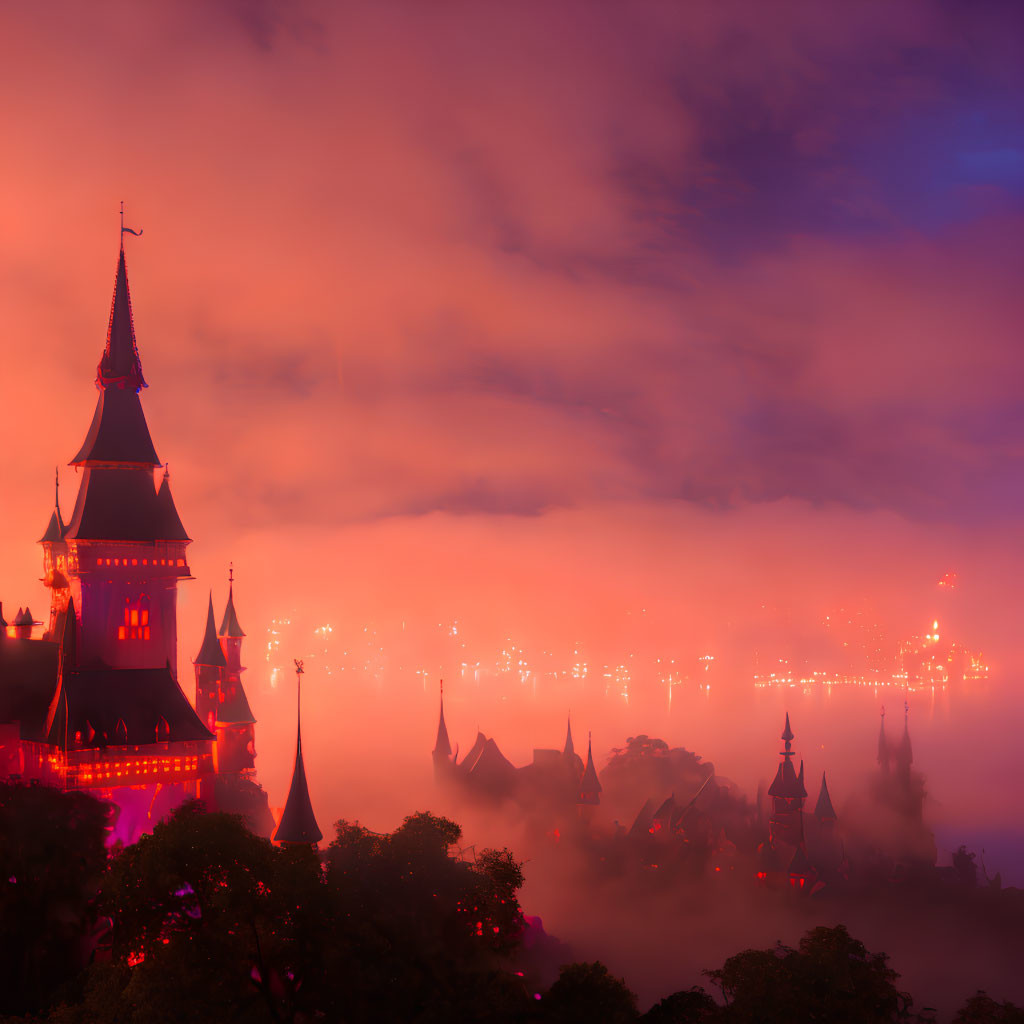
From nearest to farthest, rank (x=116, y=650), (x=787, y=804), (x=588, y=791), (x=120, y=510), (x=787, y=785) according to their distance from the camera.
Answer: (x=116, y=650)
(x=120, y=510)
(x=787, y=785)
(x=787, y=804)
(x=588, y=791)

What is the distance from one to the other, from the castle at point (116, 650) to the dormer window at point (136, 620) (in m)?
0.06

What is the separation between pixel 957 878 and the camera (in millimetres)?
141125

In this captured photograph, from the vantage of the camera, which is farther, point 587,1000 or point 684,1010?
point 684,1010

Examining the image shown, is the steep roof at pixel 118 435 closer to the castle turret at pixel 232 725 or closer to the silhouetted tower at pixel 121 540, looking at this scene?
the silhouetted tower at pixel 121 540

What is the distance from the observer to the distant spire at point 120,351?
58.0 metres

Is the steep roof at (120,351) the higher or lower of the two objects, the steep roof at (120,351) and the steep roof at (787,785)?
→ the higher

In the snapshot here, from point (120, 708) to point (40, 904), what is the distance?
41.1 ft

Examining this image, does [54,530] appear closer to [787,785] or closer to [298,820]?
[298,820]

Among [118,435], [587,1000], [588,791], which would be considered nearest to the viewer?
[587,1000]

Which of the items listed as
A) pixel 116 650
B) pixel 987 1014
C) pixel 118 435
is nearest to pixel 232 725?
pixel 116 650

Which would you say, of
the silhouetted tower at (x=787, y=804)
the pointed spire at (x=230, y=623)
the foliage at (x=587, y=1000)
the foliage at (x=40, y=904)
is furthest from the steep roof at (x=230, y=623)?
the silhouetted tower at (x=787, y=804)

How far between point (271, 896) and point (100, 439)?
34.8 metres

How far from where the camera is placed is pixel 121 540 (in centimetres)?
5503

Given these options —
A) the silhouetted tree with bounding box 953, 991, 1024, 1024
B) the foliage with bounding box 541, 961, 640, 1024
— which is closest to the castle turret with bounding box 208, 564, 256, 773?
the foliage with bounding box 541, 961, 640, 1024
